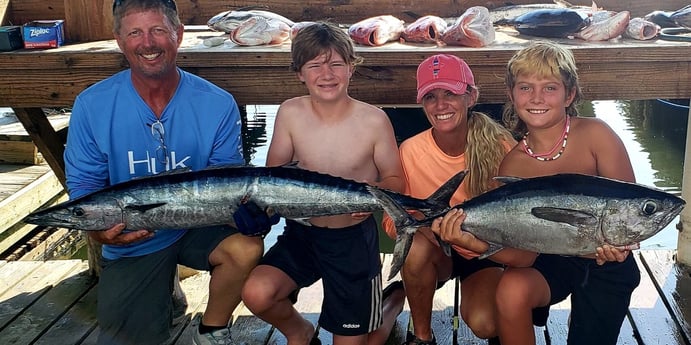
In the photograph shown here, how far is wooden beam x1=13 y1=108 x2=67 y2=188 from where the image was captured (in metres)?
3.78

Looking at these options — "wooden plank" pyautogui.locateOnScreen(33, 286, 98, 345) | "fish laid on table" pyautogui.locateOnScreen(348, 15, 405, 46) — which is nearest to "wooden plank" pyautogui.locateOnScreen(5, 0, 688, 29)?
"fish laid on table" pyautogui.locateOnScreen(348, 15, 405, 46)

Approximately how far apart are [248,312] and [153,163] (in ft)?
3.16

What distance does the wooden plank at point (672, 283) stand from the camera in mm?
3266

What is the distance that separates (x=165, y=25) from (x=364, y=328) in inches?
63.8

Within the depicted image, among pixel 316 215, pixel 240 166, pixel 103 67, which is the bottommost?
pixel 316 215

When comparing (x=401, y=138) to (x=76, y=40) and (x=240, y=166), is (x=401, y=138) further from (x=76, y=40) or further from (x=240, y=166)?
(x=240, y=166)

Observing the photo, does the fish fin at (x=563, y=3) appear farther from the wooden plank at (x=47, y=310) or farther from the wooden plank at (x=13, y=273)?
the wooden plank at (x=13, y=273)

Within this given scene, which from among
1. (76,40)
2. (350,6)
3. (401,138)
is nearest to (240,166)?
(76,40)

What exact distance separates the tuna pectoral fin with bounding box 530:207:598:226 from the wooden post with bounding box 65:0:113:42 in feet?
9.06

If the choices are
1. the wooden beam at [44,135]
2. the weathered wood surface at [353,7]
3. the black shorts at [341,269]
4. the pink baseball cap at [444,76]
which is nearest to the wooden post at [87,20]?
the wooden beam at [44,135]

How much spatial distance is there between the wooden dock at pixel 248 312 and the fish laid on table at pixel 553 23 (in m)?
1.40

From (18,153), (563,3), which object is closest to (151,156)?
(563,3)

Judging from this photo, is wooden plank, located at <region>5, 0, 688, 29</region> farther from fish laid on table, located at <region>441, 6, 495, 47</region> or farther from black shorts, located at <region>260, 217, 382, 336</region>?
black shorts, located at <region>260, 217, 382, 336</region>

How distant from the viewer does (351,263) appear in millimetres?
2973
